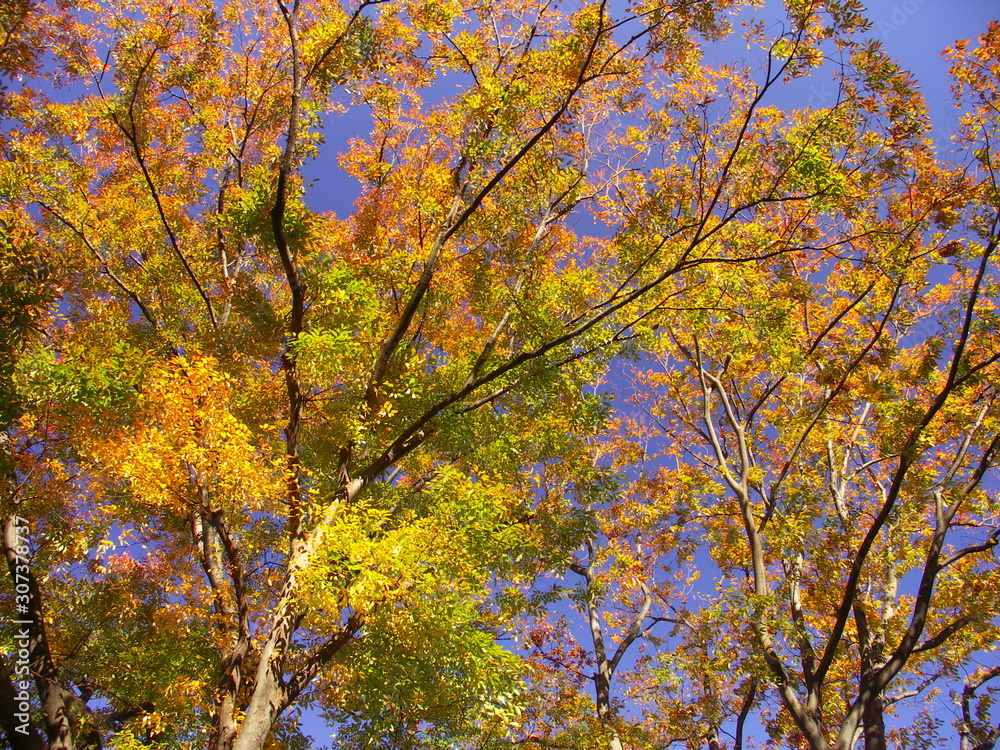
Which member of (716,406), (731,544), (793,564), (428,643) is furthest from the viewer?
(716,406)

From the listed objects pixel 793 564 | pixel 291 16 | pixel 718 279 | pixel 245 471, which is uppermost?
pixel 291 16

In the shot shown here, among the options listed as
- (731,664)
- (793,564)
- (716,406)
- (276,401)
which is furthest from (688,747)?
(276,401)

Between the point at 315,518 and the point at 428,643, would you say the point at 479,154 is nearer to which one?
the point at 315,518

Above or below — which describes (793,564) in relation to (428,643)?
above

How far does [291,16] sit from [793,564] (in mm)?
10984

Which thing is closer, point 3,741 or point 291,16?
point 3,741

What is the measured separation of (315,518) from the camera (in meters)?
6.38

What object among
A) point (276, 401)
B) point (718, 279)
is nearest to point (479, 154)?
point (718, 279)

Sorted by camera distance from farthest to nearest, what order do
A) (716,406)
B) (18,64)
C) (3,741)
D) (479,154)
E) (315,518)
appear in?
(716,406) → (479,154) → (315,518) → (18,64) → (3,741)

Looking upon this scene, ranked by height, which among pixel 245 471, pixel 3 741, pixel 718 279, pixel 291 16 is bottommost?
pixel 3 741

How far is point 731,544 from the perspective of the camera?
10945 mm

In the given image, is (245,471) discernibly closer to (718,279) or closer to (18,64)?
(18,64)

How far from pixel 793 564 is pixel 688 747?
4.80 meters

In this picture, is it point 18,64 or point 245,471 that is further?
point 245,471
